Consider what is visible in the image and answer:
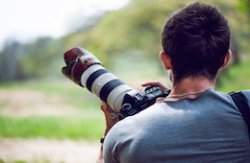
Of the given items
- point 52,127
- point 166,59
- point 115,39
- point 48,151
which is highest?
point 166,59

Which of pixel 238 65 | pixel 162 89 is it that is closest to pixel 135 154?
pixel 162 89

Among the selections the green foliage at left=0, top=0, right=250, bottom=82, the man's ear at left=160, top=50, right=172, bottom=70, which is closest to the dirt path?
the man's ear at left=160, top=50, right=172, bottom=70

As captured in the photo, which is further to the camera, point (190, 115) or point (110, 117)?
point (110, 117)

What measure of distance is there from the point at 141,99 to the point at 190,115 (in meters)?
0.15

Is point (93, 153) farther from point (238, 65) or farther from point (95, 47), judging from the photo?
point (238, 65)

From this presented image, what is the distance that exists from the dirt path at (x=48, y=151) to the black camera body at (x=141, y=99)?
249 centimetres

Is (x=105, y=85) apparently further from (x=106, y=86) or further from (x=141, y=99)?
(x=141, y=99)

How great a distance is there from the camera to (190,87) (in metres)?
0.93

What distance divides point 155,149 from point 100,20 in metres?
7.16

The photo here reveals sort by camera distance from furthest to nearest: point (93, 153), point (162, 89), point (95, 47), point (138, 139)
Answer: point (95, 47), point (93, 153), point (162, 89), point (138, 139)

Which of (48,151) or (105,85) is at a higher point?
(105,85)

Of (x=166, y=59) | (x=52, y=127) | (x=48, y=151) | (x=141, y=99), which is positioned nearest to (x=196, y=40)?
(x=166, y=59)

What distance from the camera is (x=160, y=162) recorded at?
92 centimetres

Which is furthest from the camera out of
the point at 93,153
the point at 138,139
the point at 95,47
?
the point at 95,47
